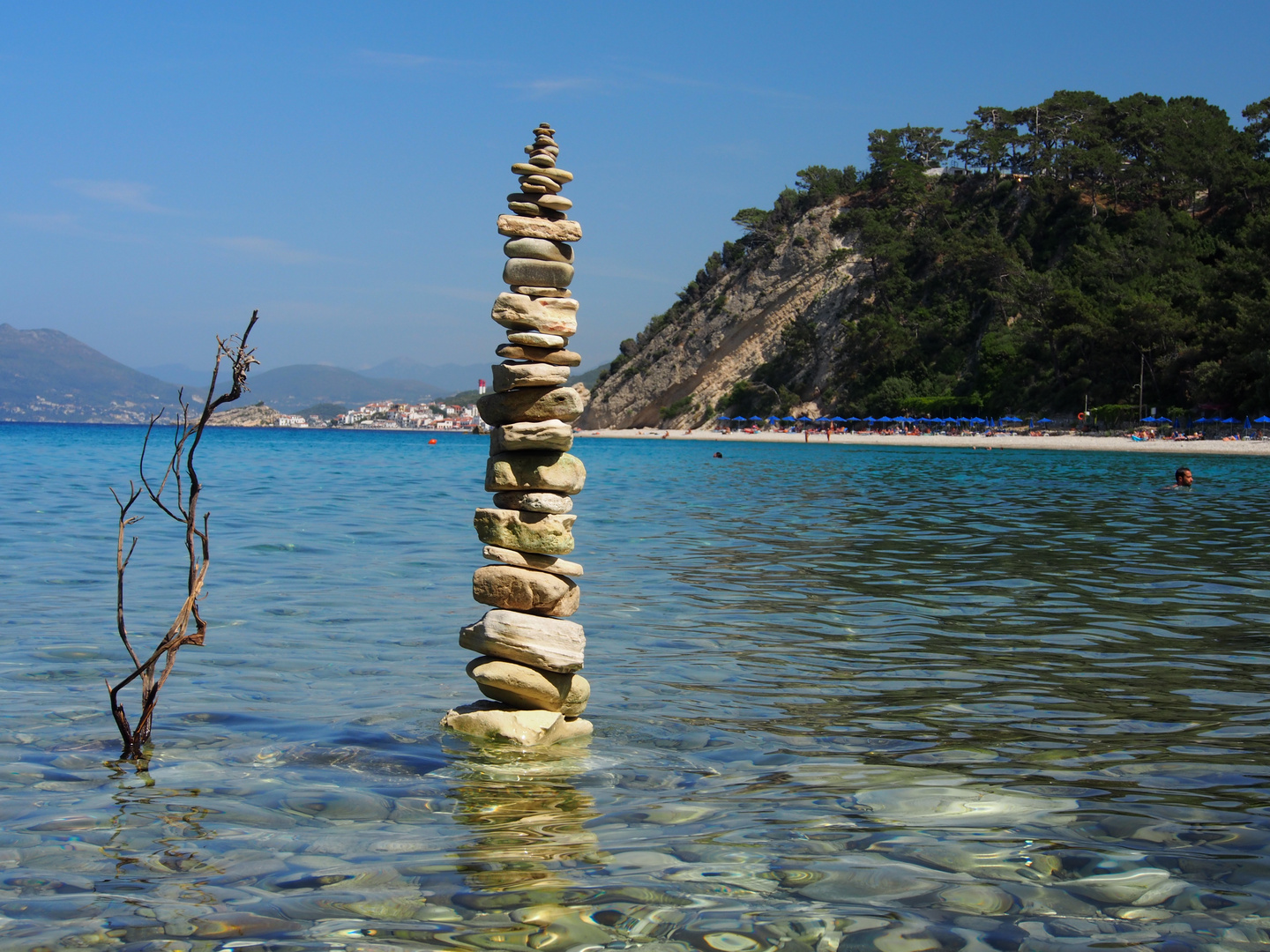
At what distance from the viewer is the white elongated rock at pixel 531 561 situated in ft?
24.0

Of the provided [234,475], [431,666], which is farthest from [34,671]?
[234,475]

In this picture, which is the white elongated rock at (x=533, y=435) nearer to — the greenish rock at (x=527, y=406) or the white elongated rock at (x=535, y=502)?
the greenish rock at (x=527, y=406)

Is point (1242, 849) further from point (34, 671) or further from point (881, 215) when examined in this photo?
point (881, 215)

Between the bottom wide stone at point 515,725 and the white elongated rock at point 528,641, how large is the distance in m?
0.36

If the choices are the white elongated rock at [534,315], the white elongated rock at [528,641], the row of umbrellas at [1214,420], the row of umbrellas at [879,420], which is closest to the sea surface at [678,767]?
the white elongated rock at [528,641]

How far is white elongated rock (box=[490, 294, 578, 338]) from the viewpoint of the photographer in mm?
7355

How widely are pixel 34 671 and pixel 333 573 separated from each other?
6338 millimetres

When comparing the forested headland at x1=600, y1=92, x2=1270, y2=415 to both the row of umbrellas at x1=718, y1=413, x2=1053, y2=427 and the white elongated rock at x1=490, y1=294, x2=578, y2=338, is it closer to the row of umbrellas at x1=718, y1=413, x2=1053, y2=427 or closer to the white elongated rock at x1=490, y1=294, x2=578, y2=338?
the row of umbrellas at x1=718, y1=413, x2=1053, y2=427

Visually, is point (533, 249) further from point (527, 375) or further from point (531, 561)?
point (531, 561)

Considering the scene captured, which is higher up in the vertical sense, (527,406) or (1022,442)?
(1022,442)

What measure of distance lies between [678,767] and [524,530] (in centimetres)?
202

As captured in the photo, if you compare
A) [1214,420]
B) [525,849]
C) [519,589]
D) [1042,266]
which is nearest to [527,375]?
[519,589]

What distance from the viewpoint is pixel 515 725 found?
7.09 m

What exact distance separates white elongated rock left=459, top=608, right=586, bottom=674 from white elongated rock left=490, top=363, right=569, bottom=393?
5.43 ft
